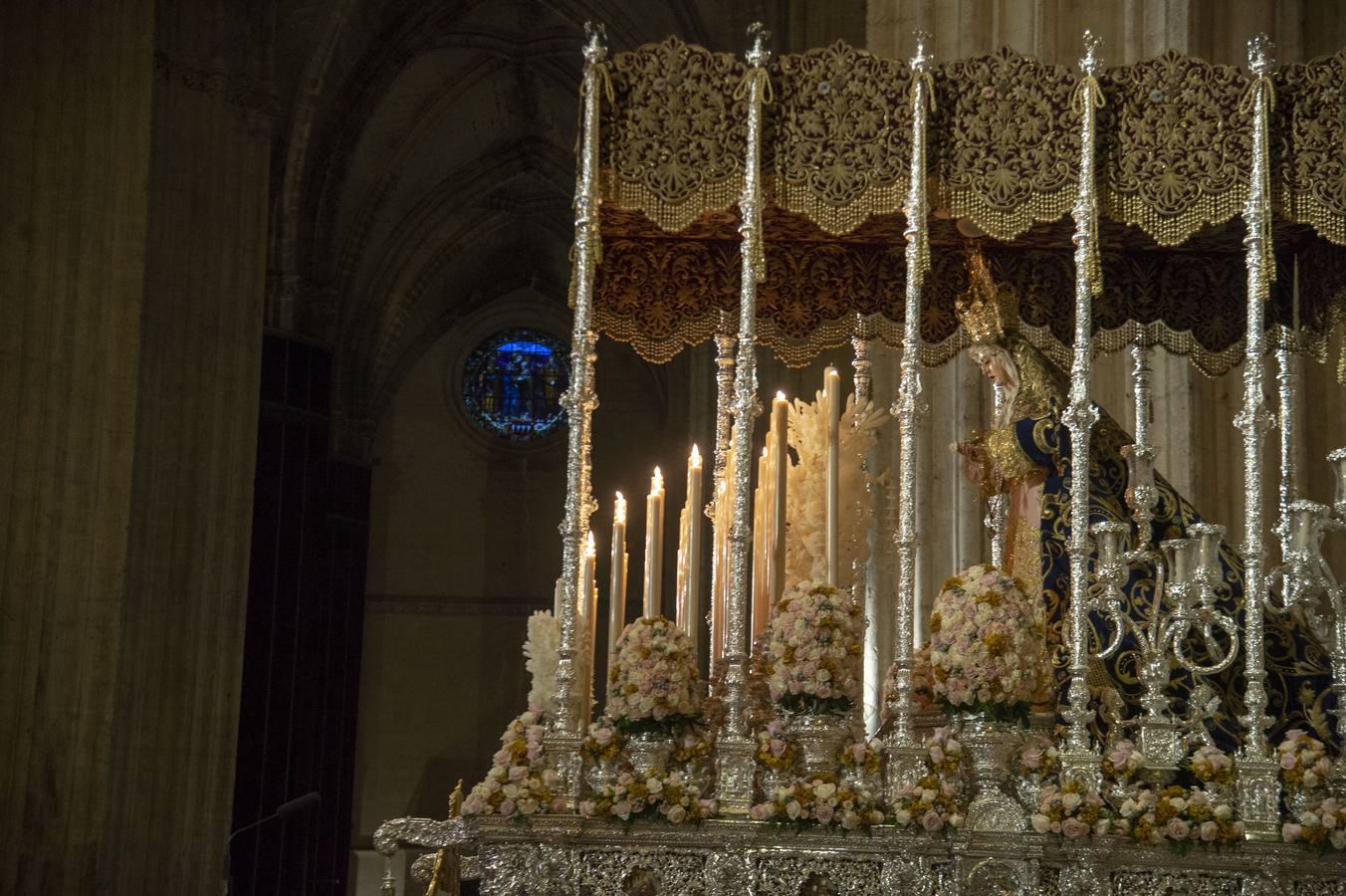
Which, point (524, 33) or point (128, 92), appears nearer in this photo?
point (128, 92)

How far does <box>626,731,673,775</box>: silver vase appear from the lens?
22.2 feet

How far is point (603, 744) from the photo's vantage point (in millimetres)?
6762

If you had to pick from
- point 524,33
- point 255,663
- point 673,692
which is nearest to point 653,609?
point 673,692

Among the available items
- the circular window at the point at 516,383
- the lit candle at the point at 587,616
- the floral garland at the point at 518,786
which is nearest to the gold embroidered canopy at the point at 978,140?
the lit candle at the point at 587,616

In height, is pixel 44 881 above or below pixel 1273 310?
below

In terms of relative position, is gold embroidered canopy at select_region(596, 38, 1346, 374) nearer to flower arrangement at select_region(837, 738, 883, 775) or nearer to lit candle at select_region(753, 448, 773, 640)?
lit candle at select_region(753, 448, 773, 640)

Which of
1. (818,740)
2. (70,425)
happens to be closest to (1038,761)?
(818,740)

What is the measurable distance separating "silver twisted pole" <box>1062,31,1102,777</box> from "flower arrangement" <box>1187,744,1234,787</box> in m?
0.35

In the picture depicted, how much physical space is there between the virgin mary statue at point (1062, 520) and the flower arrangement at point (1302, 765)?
1.47 feet

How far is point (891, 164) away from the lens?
700 cm

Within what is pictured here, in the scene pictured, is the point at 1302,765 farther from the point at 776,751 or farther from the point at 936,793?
the point at 776,751

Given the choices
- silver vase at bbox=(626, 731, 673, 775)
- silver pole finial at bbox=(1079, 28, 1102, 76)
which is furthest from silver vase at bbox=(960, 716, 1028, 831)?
silver pole finial at bbox=(1079, 28, 1102, 76)

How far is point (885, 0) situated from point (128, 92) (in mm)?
4041

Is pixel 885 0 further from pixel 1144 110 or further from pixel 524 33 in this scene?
pixel 524 33
